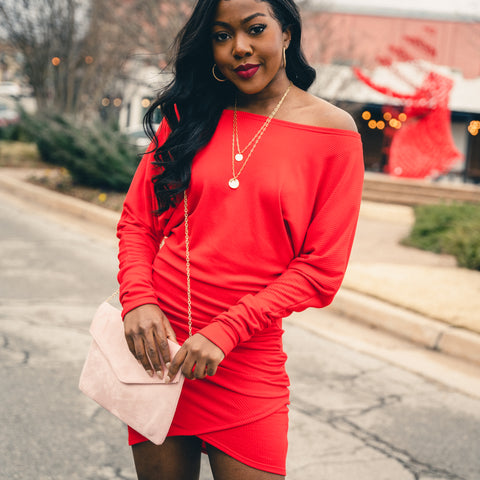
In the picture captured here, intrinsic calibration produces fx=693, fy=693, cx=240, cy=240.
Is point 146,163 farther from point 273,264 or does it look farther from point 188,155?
point 273,264

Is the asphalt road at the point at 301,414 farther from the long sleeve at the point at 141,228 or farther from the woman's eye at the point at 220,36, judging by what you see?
the woman's eye at the point at 220,36

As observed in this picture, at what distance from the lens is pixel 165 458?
1.82 metres

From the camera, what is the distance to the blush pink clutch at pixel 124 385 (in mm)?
1719

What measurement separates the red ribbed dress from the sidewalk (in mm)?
3879

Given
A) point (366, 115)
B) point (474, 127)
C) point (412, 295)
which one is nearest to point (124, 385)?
point (412, 295)

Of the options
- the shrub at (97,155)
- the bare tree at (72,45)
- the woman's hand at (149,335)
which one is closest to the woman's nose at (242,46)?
the woman's hand at (149,335)

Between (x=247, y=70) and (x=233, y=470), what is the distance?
1013 millimetres

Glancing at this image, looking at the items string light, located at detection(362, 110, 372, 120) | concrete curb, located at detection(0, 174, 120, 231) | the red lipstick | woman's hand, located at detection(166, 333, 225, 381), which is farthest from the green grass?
string light, located at detection(362, 110, 372, 120)

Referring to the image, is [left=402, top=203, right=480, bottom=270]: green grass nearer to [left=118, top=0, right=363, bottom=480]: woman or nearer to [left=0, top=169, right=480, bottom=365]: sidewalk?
[left=0, top=169, right=480, bottom=365]: sidewalk

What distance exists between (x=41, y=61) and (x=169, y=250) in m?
16.0

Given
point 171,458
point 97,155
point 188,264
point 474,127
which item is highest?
point 188,264

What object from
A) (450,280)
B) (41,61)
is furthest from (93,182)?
(450,280)

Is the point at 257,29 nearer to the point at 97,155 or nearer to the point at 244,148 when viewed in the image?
the point at 244,148

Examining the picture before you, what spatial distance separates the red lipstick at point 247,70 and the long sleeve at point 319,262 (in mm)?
319
